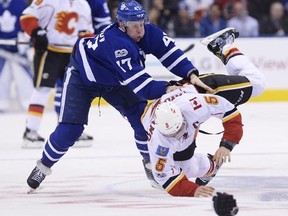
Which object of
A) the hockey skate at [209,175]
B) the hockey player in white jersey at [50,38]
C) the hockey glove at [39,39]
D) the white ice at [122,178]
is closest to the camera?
the white ice at [122,178]

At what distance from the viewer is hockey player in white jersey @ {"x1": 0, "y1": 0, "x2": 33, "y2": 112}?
1134cm

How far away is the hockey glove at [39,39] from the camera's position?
323 inches

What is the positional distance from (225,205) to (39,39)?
395 centimetres

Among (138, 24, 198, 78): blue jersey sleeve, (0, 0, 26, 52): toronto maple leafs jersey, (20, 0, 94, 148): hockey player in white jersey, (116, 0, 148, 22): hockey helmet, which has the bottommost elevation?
(0, 0, 26, 52): toronto maple leafs jersey

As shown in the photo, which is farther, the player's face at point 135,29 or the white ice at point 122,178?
the player's face at point 135,29

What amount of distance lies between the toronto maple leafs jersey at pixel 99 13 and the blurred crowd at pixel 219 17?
3.62 meters

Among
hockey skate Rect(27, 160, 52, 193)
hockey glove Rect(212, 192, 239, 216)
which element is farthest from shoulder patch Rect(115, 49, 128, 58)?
hockey glove Rect(212, 192, 239, 216)

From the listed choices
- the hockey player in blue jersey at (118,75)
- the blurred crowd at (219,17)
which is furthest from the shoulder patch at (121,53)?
the blurred crowd at (219,17)

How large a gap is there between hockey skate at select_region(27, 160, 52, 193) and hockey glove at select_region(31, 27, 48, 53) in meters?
2.26

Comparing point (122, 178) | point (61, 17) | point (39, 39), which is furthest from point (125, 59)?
point (61, 17)

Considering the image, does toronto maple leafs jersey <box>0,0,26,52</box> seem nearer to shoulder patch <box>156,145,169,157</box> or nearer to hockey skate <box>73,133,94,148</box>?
hockey skate <box>73,133,94,148</box>

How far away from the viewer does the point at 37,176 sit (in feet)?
19.8

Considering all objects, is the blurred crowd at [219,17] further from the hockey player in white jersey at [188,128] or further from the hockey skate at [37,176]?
the hockey player in white jersey at [188,128]

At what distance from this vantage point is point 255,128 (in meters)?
9.26
